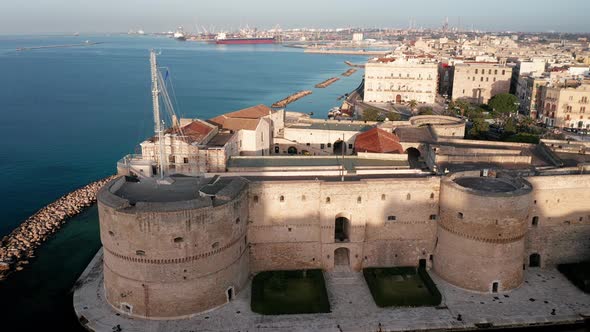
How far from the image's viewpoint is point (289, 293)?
915 inches

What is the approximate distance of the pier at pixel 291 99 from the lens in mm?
84700

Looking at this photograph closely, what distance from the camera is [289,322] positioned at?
70.3 ft

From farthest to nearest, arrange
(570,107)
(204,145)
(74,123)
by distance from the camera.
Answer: (74,123)
(570,107)
(204,145)

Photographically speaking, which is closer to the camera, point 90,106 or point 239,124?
point 239,124

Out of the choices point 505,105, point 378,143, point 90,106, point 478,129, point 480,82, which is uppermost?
point 480,82

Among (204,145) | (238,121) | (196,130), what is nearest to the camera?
(204,145)

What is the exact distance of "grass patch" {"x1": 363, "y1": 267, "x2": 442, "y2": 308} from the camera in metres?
22.6

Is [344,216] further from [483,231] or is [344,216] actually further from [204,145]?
[204,145]

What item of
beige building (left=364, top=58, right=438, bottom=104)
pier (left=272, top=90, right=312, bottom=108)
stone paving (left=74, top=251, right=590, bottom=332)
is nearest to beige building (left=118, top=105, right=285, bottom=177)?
stone paving (left=74, top=251, right=590, bottom=332)

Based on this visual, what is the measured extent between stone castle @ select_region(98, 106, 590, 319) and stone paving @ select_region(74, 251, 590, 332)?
64 centimetres

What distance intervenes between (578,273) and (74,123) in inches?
2626

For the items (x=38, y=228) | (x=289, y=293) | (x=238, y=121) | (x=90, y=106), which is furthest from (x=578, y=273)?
(x=90, y=106)

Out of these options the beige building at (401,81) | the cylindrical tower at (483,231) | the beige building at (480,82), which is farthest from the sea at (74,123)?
the beige building at (480,82)

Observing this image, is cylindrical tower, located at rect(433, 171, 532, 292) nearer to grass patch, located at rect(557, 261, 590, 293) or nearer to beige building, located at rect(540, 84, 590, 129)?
grass patch, located at rect(557, 261, 590, 293)
